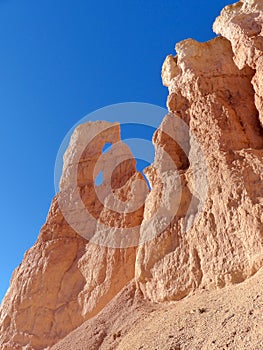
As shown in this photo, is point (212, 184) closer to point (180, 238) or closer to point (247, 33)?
point (180, 238)

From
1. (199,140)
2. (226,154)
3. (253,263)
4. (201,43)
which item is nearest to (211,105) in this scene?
(199,140)

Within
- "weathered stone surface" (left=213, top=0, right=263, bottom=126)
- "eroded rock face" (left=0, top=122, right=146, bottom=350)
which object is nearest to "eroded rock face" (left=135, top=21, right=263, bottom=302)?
"weathered stone surface" (left=213, top=0, right=263, bottom=126)

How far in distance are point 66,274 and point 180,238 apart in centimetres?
957

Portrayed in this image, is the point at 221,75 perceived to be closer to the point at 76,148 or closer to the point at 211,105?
the point at 211,105

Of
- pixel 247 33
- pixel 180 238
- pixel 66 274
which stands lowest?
pixel 180 238

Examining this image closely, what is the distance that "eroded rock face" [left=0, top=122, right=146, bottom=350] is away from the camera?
22.5m

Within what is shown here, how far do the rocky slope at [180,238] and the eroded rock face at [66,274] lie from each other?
71mm

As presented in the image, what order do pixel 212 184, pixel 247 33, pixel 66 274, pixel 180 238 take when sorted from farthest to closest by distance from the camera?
pixel 66 274, pixel 247 33, pixel 180 238, pixel 212 184

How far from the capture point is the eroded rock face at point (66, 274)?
22453 mm

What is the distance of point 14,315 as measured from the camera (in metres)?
24.5

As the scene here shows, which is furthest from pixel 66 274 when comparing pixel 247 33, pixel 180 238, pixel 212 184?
pixel 247 33

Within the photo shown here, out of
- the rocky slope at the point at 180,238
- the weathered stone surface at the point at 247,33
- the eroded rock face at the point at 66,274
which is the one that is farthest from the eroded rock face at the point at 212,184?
the eroded rock face at the point at 66,274

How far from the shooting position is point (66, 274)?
25.0 m

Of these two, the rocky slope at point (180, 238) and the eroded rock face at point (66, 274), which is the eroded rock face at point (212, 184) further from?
the eroded rock face at point (66, 274)
